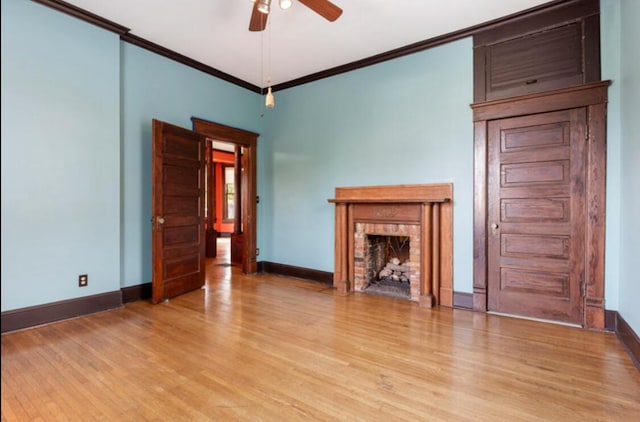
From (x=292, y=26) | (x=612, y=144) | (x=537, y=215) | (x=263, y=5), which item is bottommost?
(x=537, y=215)

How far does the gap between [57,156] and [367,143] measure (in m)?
3.41

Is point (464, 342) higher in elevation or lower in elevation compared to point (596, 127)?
lower

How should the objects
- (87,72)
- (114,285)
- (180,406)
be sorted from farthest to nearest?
(114,285)
(87,72)
(180,406)

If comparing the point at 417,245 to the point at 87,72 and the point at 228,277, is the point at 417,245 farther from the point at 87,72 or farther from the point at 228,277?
the point at 87,72

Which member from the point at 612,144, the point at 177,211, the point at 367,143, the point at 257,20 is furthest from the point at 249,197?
the point at 612,144

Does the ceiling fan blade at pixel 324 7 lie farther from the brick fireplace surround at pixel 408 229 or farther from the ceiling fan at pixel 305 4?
the brick fireplace surround at pixel 408 229

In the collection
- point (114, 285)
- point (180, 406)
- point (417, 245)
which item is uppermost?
point (417, 245)

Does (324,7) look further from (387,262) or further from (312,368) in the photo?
(387,262)

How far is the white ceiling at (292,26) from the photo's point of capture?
3.39 meters

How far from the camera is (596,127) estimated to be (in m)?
3.20

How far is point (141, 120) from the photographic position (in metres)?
4.09

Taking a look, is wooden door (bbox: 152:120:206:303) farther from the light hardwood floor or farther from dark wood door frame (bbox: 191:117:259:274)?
dark wood door frame (bbox: 191:117:259:274)

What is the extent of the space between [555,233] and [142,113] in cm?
470

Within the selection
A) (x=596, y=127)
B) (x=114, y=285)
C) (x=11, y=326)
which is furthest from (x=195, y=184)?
(x=596, y=127)
